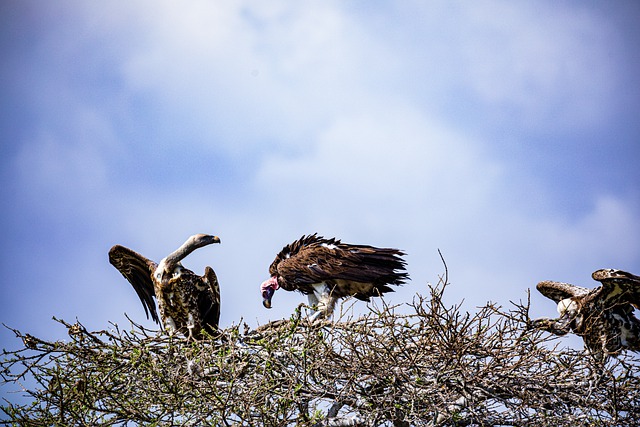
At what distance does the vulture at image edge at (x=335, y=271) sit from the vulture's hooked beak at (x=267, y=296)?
0.19 m

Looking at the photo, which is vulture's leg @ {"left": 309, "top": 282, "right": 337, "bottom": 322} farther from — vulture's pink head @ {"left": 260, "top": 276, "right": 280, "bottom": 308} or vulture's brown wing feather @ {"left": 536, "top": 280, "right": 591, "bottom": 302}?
vulture's brown wing feather @ {"left": 536, "top": 280, "right": 591, "bottom": 302}

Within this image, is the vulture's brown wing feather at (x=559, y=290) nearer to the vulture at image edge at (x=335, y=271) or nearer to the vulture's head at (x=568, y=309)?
the vulture's head at (x=568, y=309)

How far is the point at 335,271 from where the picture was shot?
8.30 meters

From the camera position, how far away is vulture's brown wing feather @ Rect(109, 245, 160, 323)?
26.3 ft

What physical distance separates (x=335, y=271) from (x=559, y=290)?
7.63 feet

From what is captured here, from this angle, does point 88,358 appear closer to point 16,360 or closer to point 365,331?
point 16,360

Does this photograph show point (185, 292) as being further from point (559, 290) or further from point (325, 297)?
point (559, 290)

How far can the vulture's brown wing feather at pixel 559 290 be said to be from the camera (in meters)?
7.37

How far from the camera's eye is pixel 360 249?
8.46 metres

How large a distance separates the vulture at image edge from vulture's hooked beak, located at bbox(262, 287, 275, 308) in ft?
0.63

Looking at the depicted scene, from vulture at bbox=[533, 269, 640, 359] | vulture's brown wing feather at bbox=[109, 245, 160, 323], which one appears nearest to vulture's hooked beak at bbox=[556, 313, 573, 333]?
vulture at bbox=[533, 269, 640, 359]

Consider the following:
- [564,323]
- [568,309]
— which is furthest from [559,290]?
[564,323]

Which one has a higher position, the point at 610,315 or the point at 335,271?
the point at 335,271

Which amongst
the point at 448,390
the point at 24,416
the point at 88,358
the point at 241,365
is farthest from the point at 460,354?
the point at 24,416
